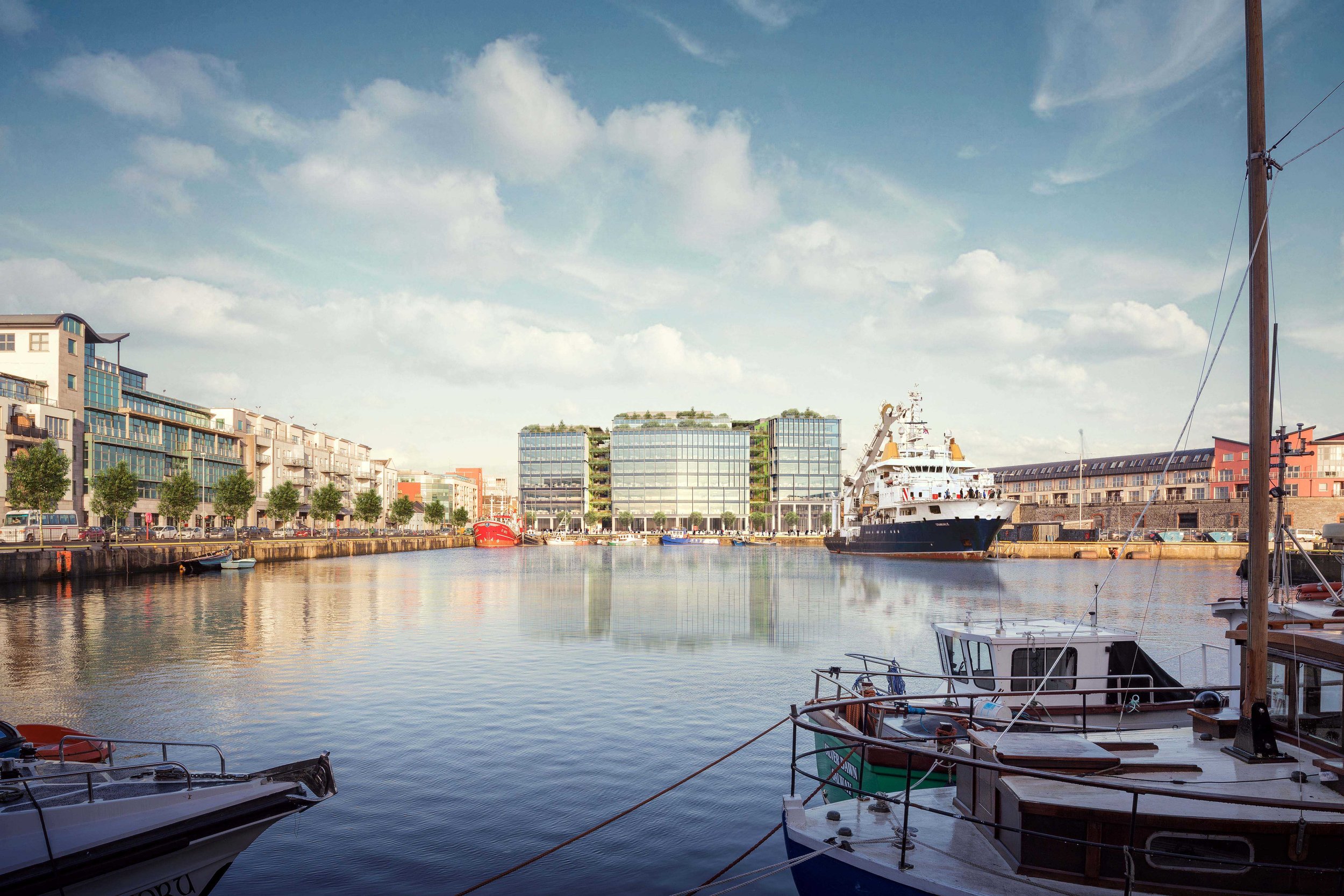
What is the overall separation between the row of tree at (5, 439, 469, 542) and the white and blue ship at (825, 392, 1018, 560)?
88.8 meters

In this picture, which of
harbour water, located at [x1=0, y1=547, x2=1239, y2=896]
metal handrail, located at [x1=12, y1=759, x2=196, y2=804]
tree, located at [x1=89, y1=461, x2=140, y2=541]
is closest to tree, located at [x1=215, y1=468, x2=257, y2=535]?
tree, located at [x1=89, y1=461, x2=140, y2=541]

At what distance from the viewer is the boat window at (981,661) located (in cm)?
1805

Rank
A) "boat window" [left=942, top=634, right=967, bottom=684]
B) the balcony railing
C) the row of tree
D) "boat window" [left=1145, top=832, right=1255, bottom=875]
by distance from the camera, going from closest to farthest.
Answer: "boat window" [left=1145, top=832, right=1255, bottom=875], "boat window" [left=942, top=634, right=967, bottom=684], the row of tree, the balcony railing

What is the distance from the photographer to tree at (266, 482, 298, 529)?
12644cm

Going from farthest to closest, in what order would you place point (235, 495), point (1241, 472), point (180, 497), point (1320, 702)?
point (1241, 472)
point (235, 495)
point (180, 497)
point (1320, 702)

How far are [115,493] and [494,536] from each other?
9589 centimetres

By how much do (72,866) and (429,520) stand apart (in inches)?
7603

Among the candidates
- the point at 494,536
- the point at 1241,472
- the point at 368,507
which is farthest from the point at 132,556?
the point at 1241,472

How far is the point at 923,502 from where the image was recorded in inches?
4309

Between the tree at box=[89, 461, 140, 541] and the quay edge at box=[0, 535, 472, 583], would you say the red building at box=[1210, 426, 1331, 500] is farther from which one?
the tree at box=[89, 461, 140, 541]

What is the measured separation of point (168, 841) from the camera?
10.7 meters

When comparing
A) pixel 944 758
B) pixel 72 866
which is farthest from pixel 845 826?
pixel 72 866

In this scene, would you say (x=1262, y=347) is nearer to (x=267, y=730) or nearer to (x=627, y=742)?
(x=627, y=742)

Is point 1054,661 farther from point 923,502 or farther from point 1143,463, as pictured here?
point 1143,463
